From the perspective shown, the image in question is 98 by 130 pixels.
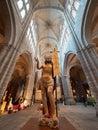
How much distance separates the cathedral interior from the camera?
7598 millimetres

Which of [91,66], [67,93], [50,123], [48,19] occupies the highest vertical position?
[48,19]

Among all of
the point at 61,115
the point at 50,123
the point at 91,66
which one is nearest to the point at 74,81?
the point at 91,66

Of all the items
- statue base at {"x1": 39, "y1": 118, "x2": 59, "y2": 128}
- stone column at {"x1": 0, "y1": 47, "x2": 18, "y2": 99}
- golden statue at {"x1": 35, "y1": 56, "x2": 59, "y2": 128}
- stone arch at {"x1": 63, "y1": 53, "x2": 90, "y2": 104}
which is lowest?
statue base at {"x1": 39, "y1": 118, "x2": 59, "y2": 128}

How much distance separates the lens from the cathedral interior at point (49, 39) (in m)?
7.60

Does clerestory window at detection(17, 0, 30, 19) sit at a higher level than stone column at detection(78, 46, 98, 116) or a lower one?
higher

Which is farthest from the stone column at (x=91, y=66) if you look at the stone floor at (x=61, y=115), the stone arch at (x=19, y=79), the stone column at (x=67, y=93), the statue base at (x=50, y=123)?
the stone arch at (x=19, y=79)

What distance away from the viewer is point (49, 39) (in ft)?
75.6

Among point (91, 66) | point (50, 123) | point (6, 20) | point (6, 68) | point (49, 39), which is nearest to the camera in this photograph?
point (50, 123)

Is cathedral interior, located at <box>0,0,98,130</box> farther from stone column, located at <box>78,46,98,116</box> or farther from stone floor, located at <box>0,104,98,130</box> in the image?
stone floor, located at <box>0,104,98,130</box>

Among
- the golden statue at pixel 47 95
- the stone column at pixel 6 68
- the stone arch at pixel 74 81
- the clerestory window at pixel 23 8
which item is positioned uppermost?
the clerestory window at pixel 23 8

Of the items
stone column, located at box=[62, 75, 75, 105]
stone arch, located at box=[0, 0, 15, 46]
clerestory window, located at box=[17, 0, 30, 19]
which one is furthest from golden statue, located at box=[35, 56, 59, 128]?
stone column, located at box=[62, 75, 75, 105]

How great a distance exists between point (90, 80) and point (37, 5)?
40.0ft

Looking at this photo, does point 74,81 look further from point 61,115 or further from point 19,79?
point 61,115

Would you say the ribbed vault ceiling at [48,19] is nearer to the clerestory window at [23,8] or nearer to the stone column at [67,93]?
the clerestory window at [23,8]
